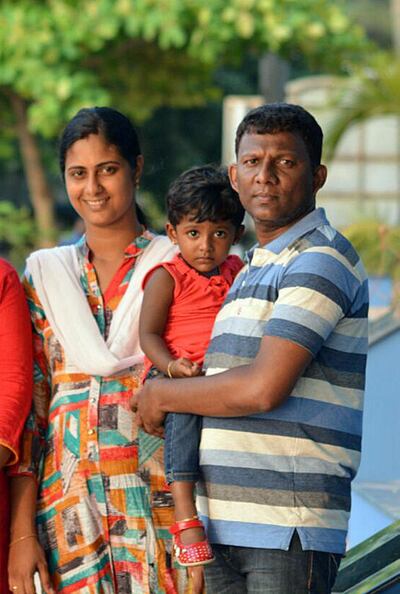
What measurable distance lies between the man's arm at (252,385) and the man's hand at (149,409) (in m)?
0.10

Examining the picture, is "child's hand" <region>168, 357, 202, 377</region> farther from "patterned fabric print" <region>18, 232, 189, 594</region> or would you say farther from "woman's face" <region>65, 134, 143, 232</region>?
"woman's face" <region>65, 134, 143, 232</region>

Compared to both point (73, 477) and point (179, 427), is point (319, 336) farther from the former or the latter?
point (73, 477)

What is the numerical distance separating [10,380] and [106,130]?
72 cm

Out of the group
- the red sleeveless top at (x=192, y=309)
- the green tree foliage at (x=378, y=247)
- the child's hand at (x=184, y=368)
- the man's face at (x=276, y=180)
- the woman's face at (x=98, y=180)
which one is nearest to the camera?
the man's face at (x=276, y=180)

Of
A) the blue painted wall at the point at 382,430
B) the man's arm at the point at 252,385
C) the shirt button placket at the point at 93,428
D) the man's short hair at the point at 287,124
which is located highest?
the man's short hair at the point at 287,124

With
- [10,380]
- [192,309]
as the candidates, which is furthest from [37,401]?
[192,309]

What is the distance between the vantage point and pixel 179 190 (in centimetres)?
333

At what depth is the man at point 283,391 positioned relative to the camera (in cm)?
281

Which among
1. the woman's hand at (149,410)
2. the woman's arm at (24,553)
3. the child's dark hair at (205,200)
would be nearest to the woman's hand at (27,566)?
the woman's arm at (24,553)

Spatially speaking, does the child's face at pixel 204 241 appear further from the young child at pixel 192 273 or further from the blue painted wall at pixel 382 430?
the blue painted wall at pixel 382 430

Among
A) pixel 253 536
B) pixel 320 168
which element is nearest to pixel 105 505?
pixel 253 536

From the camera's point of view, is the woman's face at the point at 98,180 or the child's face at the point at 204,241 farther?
the woman's face at the point at 98,180

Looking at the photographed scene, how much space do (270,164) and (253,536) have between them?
84 centimetres

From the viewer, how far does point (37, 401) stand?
3449 millimetres
